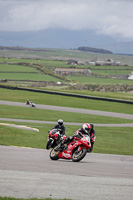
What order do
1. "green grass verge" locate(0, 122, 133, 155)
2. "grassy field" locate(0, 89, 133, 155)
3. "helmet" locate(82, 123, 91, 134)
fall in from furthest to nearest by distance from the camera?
"grassy field" locate(0, 89, 133, 155)
"green grass verge" locate(0, 122, 133, 155)
"helmet" locate(82, 123, 91, 134)

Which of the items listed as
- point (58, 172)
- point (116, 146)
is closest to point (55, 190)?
point (58, 172)

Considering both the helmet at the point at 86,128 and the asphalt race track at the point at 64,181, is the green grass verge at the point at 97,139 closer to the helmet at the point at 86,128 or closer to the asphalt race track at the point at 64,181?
the helmet at the point at 86,128

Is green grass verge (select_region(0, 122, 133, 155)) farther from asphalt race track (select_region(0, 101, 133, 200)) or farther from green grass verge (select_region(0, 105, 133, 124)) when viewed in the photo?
asphalt race track (select_region(0, 101, 133, 200))

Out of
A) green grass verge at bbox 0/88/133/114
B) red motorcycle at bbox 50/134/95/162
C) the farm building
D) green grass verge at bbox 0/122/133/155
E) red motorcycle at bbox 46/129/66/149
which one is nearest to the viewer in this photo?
red motorcycle at bbox 50/134/95/162

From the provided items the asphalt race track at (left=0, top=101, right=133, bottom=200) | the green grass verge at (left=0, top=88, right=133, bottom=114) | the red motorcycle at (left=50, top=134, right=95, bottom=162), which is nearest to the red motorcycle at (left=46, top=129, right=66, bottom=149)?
the red motorcycle at (left=50, top=134, right=95, bottom=162)

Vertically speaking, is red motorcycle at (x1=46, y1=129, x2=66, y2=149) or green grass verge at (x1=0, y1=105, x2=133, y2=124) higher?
red motorcycle at (x1=46, y1=129, x2=66, y2=149)

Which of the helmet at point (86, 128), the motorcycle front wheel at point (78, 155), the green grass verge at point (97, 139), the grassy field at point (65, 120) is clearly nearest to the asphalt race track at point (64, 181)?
the motorcycle front wheel at point (78, 155)

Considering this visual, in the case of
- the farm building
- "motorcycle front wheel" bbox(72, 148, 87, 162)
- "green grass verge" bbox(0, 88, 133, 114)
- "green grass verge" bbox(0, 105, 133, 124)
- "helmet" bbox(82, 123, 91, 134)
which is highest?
the farm building

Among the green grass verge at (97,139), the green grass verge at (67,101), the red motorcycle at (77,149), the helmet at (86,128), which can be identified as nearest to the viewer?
the red motorcycle at (77,149)

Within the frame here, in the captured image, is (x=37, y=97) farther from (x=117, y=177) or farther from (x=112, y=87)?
(x=117, y=177)

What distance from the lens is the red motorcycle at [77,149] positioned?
55.0 ft

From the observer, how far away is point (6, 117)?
45.0 metres

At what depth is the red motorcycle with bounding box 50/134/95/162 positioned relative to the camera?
660 inches

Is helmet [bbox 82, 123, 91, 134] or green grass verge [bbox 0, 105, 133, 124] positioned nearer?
helmet [bbox 82, 123, 91, 134]
